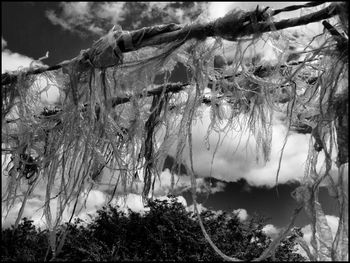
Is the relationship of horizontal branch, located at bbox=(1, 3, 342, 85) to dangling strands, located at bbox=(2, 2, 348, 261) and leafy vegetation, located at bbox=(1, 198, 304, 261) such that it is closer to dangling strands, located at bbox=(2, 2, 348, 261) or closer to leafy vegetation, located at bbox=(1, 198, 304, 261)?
dangling strands, located at bbox=(2, 2, 348, 261)

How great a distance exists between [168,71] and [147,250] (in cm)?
1157

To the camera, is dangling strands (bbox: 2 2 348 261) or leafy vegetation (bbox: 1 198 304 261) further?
leafy vegetation (bbox: 1 198 304 261)

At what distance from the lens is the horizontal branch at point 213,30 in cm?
214

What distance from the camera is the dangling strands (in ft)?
7.23

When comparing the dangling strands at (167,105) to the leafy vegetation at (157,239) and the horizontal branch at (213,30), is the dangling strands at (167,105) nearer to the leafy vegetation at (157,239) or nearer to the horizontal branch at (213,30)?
the horizontal branch at (213,30)

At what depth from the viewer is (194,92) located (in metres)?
2.87

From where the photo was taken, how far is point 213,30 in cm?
232

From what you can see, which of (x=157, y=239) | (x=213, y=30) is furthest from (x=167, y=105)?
(x=157, y=239)

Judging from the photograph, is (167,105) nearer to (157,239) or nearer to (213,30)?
(213,30)

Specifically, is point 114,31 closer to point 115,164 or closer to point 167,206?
point 115,164

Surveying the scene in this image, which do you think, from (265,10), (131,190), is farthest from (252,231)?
(265,10)

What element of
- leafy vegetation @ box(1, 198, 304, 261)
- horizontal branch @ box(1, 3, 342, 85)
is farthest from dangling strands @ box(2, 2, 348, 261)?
leafy vegetation @ box(1, 198, 304, 261)

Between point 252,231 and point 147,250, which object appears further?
point 252,231

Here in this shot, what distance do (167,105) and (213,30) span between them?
3.40 feet
